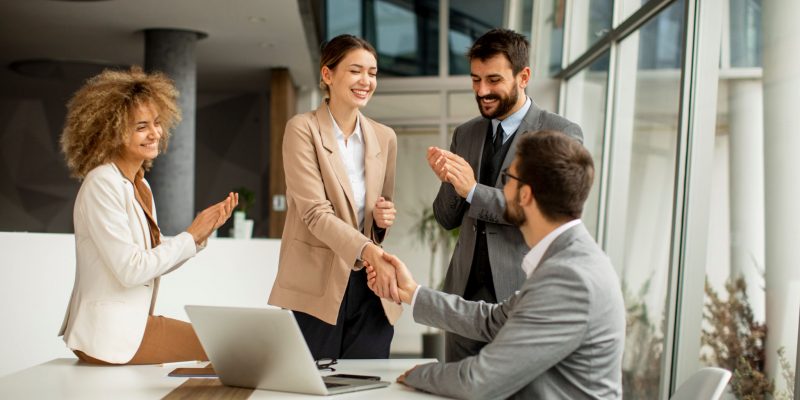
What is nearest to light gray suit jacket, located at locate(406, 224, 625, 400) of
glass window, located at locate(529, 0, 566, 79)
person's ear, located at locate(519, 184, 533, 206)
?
person's ear, located at locate(519, 184, 533, 206)

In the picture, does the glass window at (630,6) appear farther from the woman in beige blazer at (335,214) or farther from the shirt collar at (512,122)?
the woman in beige blazer at (335,214)

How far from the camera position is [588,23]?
8180mm

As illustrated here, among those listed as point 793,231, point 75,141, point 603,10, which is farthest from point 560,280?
point 603,10

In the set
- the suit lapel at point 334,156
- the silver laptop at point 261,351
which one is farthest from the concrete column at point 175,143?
the silver laptop at point 261,351

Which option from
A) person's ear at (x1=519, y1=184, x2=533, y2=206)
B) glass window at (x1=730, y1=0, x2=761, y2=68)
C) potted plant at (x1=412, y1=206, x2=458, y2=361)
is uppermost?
glass window at (x1=730, y1=0, x2=761, y2=68)

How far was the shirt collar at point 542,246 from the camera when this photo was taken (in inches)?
78.3

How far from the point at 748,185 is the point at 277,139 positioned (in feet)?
21.7

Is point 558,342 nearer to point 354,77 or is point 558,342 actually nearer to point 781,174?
point 354,77

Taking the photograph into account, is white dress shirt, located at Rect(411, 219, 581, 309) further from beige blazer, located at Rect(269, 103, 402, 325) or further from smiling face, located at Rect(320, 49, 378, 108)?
smiling face, located at Rect(320, 49, 378, 108)

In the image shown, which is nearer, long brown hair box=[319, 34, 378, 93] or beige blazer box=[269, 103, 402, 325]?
beige blazer box=[269, 103, 402, 325]

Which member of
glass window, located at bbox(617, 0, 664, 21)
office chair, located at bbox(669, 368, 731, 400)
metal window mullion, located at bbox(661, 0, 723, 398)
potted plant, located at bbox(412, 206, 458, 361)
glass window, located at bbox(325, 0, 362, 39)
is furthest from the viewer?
potted plant, located at bbox(412, 206, 458, 361)

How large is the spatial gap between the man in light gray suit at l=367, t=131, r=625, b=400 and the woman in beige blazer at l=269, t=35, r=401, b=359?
85cm

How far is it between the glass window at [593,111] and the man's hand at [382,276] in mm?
4559

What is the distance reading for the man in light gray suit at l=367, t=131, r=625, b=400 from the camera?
1854 millimetres
